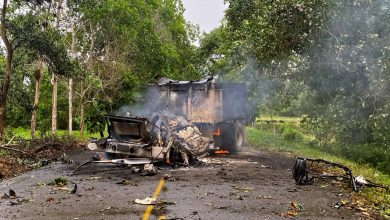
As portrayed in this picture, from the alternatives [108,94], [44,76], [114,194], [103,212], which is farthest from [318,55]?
[44,76]

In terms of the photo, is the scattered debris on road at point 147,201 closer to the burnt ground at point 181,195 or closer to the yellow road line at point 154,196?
the burnt ground at point 181,195

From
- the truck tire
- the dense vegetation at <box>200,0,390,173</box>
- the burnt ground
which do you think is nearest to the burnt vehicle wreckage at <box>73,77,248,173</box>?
the truck tire

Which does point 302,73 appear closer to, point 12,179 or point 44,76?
point 12,179

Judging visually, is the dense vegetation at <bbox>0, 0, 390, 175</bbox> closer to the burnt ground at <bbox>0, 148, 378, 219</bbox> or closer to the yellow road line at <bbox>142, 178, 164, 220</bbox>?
the burnt ground at <bbox>0, 148, 378, 219</bbox>

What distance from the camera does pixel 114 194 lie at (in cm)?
905

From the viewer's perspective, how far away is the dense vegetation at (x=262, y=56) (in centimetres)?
1619

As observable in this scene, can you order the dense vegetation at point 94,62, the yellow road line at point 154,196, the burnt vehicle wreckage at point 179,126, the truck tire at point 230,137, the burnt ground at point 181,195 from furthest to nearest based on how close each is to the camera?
the dense vegetation at point 94,62 < the truck tire at point 230,137 < the burnt vehicle wreckage at point 179,126 < the burnt ground at point 181,195 < the yellow road line at point 154,196

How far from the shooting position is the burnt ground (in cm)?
732

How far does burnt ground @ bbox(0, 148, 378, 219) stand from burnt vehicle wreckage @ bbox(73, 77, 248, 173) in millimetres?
662

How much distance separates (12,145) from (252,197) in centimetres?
1056

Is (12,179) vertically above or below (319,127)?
below

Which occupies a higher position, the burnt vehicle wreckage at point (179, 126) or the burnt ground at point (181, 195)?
the burnt vehicle wreckage at point (179, 126)

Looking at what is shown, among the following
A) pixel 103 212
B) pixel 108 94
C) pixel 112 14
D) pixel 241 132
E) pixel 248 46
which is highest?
pixel 112 14

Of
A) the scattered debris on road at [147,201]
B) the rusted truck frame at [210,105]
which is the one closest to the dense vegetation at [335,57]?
the rusted truck frame at [210,105]
